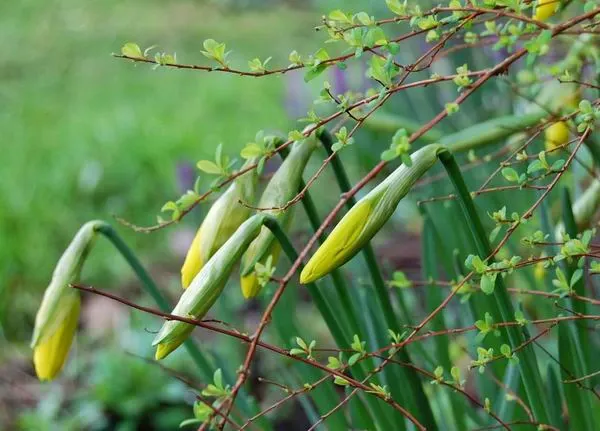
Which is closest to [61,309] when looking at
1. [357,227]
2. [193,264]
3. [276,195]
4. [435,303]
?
[193,264]

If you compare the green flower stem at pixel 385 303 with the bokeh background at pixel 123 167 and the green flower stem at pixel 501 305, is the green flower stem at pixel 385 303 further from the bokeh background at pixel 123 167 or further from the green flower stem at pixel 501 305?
the bokeh background at pixel 123 167

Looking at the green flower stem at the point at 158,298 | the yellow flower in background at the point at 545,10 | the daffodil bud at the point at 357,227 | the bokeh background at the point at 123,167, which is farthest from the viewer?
the bokeh background at the point at 123,167

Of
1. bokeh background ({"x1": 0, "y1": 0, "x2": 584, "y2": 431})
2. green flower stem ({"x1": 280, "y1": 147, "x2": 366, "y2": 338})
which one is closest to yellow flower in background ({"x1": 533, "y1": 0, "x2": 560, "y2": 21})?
green flower stem ({"x1": 280, "y1": 147, "x2": 366, "y2": 338})

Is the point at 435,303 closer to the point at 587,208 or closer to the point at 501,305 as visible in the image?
the point at 587,208

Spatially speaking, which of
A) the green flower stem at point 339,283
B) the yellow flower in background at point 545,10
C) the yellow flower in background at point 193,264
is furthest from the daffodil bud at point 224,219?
the yellow flower in background at point 545,10

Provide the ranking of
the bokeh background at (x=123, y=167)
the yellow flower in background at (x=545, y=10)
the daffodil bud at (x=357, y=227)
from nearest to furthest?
the daffodil bud at (x=357, y=227), the yellow flower in background at (x=545, y=10), the bokeh background at (x=123, y=167)
